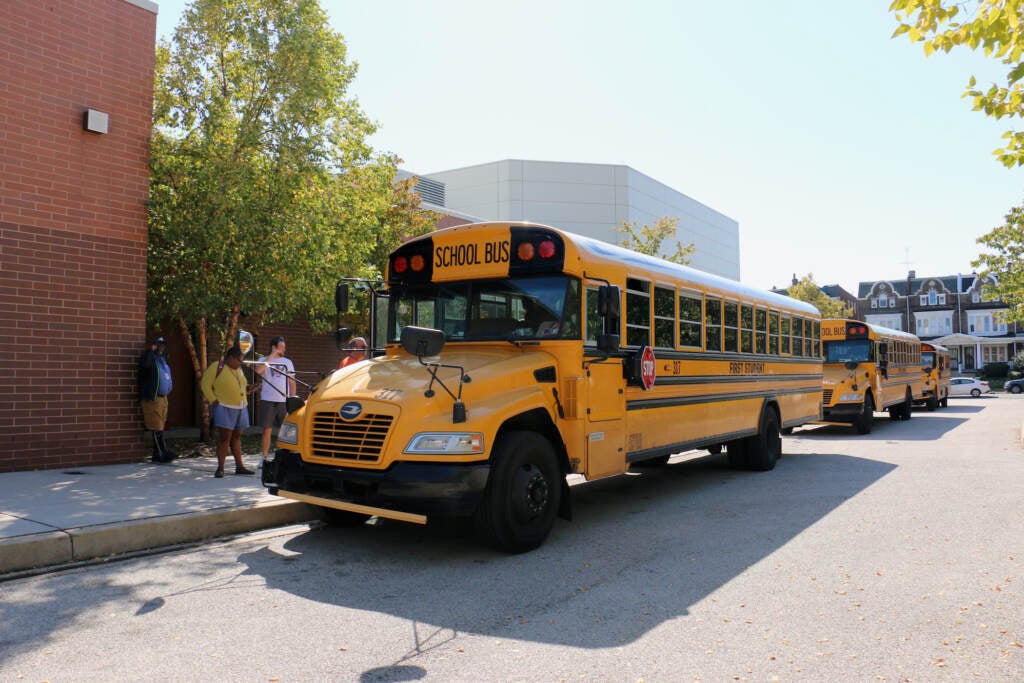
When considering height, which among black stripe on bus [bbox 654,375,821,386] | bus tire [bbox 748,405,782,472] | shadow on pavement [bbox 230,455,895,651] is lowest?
shadow on pavement [bbox 230,455,895,651]

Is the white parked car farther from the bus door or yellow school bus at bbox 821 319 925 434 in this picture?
the bus door

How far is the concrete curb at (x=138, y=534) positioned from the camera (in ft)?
18.4

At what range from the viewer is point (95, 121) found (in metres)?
10.1

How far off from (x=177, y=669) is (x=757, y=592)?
3540 mm

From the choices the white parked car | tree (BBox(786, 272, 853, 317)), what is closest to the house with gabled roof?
tree (BBox(786, 272, 853, 317))

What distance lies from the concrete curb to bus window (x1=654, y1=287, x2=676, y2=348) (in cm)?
395

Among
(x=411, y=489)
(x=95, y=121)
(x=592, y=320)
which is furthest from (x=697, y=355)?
(x=95, y=121)

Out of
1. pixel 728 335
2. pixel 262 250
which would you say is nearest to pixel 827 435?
pixel 728 335

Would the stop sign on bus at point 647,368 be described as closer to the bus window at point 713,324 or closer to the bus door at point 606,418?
the bus door at point 606,418

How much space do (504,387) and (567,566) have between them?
1435mm

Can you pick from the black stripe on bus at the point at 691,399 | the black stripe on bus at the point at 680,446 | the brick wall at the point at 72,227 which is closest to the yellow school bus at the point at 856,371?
the black stripe on bus at the point at 691,399

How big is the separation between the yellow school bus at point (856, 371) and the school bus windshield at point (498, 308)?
11943 millimetres

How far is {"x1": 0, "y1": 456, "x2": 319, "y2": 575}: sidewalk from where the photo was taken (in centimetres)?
579

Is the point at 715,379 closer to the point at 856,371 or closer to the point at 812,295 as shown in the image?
the point at 856,371
